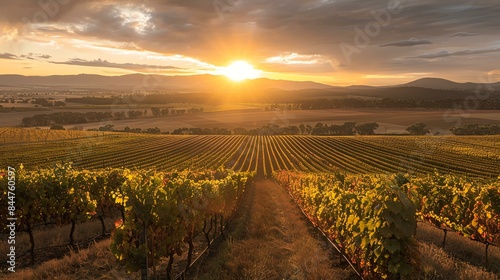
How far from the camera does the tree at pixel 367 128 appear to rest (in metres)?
113

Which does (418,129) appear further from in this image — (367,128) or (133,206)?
(133,206)

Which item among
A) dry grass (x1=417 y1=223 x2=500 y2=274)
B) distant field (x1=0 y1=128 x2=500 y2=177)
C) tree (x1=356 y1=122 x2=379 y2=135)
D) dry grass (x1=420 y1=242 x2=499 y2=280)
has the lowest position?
distant field (x1=0 y1=128 x2=500 y2=177)

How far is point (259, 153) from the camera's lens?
73562mm

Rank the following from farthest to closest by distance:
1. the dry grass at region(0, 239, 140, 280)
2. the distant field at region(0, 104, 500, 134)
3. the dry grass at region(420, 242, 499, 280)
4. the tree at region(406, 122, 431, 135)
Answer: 1. the distant field at region(0, 104, 500, 134)
2. the tree at region(406, 122, 431, 135)
3. the dry grass at region(0, 239, 140, 280)
4. the dry grass at region(420, 242, 499, 280)

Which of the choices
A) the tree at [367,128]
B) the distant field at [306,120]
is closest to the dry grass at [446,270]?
the distant field at [306,120]

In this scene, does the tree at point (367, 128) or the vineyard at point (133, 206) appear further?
the tree at point (367, 128)

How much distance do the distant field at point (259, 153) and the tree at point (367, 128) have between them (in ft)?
98.5

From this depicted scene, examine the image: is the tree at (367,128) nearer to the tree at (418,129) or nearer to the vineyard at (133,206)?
the tree at (418,129)

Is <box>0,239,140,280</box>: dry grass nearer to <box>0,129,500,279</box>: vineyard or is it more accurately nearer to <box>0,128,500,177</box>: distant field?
<box>0,129,500,279</box>: vineyard

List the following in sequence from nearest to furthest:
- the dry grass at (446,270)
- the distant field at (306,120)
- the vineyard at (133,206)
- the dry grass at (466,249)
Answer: the vineyard at (133,206), the dry grass at (446,270), the dry grass at (466,249), the distant field at (306,120)

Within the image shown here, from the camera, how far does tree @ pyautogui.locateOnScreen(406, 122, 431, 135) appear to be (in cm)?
10388

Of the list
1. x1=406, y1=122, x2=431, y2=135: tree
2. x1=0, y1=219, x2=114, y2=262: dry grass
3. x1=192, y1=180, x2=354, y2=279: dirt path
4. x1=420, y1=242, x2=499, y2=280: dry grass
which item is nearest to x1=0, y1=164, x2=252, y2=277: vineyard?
x1=0, y1=219, x2=114, y2=262: dry grass

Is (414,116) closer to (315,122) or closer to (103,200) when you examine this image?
(315,122)

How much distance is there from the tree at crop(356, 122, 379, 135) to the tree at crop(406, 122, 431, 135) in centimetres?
1098
